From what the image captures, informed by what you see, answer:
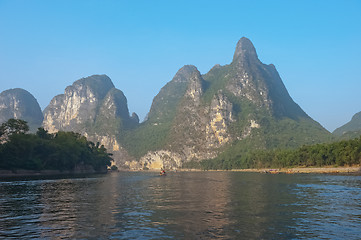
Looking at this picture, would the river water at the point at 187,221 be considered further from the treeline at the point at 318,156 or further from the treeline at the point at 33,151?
the treeline at the point at 318,156

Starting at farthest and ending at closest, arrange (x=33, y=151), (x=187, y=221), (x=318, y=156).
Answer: (x=318, y=156)
(x=33, y=151)
(x=187, y=221)

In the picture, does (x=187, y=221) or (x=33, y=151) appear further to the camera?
(x=33, y=151)

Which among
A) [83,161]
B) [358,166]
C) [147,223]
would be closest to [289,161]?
[358,166]

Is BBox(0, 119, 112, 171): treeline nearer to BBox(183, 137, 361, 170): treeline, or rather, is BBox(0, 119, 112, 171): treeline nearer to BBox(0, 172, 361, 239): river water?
BBox(0, 172, 361, 239): river water

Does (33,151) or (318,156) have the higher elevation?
(33,151)

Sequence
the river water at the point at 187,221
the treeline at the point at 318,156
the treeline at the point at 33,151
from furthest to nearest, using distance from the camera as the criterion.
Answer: the treeline at the point at 318,156, the treeline at the point at 33,151, the river water at the point at 187,221

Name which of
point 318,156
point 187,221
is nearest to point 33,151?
point 187,221

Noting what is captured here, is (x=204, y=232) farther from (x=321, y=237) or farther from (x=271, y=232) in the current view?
(x=321, y=237)

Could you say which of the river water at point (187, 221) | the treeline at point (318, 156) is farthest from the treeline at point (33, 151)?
the treeline at point (318, 156)

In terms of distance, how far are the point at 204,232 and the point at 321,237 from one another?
6.58 metres

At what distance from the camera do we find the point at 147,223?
71.9ft

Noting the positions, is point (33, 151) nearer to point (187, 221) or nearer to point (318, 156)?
point (187, 221)

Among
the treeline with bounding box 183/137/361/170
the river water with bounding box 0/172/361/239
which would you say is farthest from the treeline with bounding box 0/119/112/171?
the treeline with bounding box 183/137/361/170

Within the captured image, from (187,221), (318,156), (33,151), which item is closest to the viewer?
(187,221)
